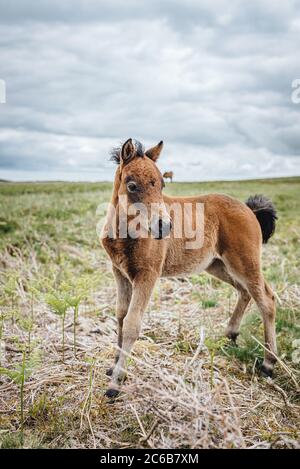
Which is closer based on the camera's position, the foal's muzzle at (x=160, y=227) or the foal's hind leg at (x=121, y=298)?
the foal's muzzle at (x=160, y=227)

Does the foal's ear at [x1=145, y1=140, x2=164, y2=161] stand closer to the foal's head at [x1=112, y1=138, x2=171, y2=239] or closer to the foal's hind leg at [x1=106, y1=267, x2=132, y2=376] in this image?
the foal's head at [x1=112, y1=138, x2=171, y2=239]

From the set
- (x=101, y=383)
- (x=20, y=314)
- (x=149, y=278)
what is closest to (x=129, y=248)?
(x=149, y=278)

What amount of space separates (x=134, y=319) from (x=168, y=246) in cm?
128

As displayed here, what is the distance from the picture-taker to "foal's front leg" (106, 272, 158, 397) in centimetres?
529

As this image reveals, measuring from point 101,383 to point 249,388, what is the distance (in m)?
1.97

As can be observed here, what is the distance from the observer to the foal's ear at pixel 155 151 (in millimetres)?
5672

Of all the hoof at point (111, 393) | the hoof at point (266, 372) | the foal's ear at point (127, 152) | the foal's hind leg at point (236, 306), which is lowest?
the hoof at point (266, 372)

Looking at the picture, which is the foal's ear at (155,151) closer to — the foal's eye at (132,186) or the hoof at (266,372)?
the foal's eye at (132,186)

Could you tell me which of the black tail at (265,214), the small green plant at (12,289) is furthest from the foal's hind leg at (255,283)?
the small green plant at (12,289)

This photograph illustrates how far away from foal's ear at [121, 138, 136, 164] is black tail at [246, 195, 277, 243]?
2935 millimetres

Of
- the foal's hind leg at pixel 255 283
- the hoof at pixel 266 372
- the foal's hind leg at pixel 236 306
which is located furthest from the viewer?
the foal's hind leg at pixel 236 306

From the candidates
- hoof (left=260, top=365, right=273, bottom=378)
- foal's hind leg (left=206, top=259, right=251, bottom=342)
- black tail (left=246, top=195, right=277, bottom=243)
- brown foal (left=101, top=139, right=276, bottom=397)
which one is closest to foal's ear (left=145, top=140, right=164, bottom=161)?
brown foal (left=101, top=139, right=276, bottom=397)

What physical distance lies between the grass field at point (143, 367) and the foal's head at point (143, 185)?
4.32ft

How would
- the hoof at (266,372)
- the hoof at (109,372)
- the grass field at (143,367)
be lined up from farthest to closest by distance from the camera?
the hoof at (266,372)
the hoof at (109,372)
the grass field at (143,367)
